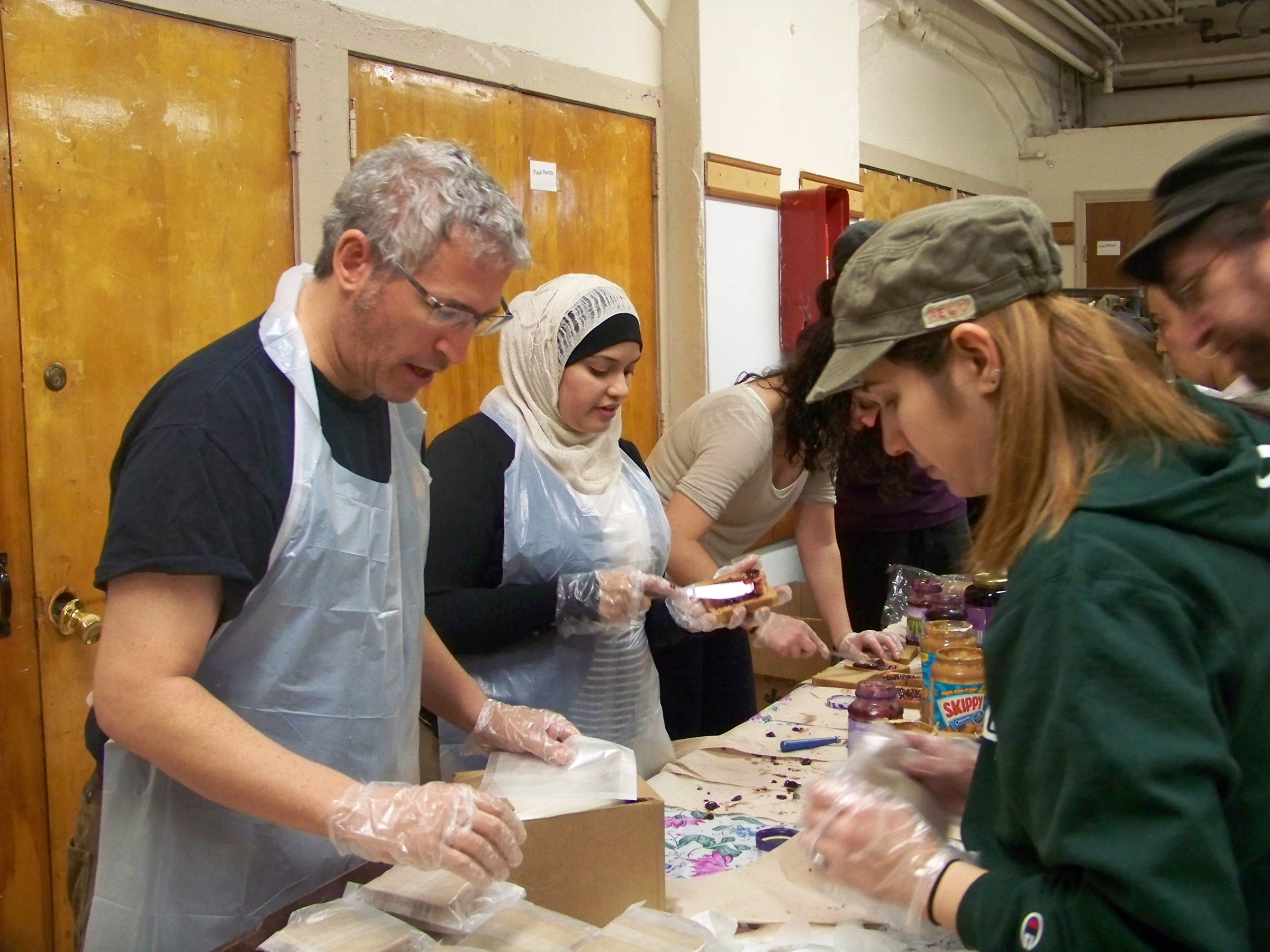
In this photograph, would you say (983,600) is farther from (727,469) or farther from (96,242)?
(96,242)

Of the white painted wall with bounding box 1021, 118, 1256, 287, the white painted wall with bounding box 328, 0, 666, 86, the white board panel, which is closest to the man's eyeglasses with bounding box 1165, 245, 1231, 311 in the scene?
the white painted wall with bounding box 328, 0, 666, 86

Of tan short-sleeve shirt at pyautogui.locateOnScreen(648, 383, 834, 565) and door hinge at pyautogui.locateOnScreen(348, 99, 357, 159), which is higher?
door hinge at pyautogui.locateOnScreen(348, 99, 357, 159)

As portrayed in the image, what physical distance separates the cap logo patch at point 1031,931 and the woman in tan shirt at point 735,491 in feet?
4.56

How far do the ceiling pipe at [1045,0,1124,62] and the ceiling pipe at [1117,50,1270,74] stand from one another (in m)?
0.13

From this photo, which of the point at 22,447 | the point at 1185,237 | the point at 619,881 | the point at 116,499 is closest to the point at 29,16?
the point at 22,447

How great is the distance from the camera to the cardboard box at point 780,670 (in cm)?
290

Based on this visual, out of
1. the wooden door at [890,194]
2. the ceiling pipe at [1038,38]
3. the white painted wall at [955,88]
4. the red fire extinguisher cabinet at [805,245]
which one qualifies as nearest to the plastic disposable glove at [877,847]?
the red fire extinguisher cabinet at [805,245]

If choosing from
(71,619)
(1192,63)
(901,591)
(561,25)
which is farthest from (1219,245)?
(1192,63)

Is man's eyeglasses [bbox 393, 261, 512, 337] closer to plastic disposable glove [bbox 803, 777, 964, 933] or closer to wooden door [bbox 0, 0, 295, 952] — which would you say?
plastic disposable glove [bbox 803, 777, 964, 933]

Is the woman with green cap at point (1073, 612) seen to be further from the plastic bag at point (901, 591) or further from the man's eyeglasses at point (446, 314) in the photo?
the plastic bag at point (901, 591)

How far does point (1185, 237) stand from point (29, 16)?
2163 mm

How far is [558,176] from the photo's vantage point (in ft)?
11.2

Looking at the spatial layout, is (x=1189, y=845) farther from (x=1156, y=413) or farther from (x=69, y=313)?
(x=69, y=313)

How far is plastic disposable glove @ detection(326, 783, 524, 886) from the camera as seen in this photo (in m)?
1.13
